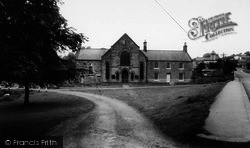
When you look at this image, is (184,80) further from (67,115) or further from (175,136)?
(175,136)

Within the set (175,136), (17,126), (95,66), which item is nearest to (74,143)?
(175,136)

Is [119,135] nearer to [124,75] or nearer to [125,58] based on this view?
[124,75]

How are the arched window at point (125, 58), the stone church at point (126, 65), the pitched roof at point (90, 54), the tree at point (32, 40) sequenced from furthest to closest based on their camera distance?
1. the pitched roof at point (90, 54)
2. the arched window at point (125, 58)
3. the stone church at point (126, 65)
4. the tree at point (32, 40)

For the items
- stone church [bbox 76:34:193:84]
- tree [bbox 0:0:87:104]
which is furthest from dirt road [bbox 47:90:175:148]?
stone church [bbox 76:34:193:84]

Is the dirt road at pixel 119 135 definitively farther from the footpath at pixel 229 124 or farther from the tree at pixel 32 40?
the tree at pixel 32 40

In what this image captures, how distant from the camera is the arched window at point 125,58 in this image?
161 ft

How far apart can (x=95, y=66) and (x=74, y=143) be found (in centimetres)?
4080

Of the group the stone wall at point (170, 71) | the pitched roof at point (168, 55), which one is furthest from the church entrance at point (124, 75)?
the pitched roof at point (168, 55)

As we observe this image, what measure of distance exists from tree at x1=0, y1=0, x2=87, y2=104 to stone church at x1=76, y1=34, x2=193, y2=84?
88.9ft

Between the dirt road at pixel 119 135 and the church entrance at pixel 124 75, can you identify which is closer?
the dirt road at pixel 119 135

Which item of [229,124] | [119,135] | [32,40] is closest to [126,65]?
[32,40]

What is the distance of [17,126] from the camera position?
41.4ft

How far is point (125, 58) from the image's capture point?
4931 cm

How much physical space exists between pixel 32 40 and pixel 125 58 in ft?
121
